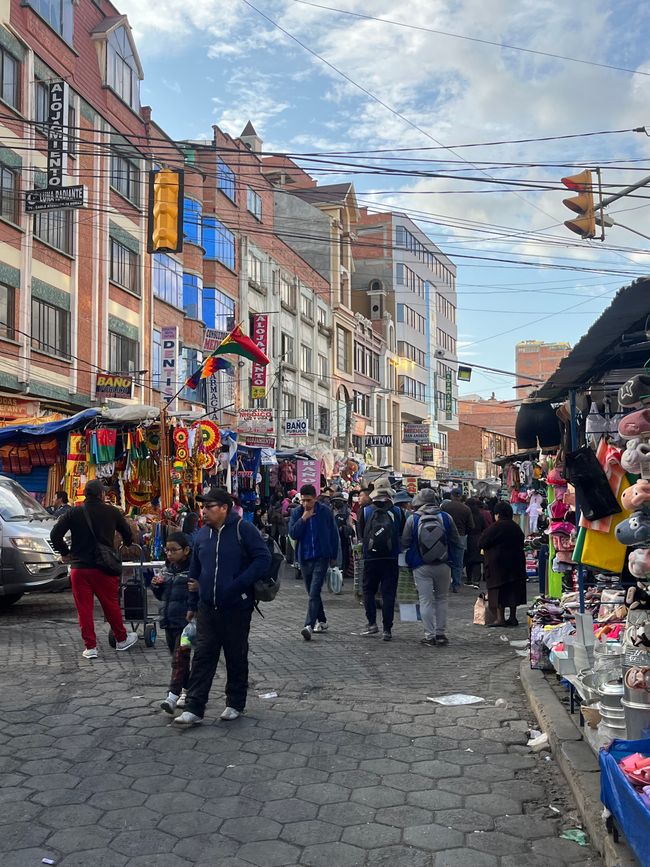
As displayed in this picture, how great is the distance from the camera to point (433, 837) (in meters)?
4.60

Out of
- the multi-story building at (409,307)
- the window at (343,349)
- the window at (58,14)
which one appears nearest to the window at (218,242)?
the window at (58,14)

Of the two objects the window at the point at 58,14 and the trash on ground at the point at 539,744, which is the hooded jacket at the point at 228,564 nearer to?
the trash on ground at the point at 539,744

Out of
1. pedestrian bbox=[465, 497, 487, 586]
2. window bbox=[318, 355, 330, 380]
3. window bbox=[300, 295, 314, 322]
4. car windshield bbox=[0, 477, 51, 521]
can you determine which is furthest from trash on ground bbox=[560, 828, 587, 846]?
window bbox=[318, 355, 330, 380]

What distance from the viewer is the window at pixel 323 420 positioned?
4900cm

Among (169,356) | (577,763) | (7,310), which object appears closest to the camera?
(577,763)

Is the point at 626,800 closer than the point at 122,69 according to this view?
Yes

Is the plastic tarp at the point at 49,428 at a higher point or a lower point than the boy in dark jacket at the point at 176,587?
higher

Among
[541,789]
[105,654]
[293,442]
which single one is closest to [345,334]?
[293,442]

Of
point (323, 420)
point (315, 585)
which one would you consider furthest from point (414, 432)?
point (315, 585)

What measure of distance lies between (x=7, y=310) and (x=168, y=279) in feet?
30.8

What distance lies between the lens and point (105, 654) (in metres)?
9.59

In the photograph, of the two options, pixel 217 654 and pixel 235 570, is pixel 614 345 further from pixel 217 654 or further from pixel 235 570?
pixel 217 654

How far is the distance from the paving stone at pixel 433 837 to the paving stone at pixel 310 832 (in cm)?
40

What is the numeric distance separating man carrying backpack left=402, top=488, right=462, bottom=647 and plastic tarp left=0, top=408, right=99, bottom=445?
23.4ft
